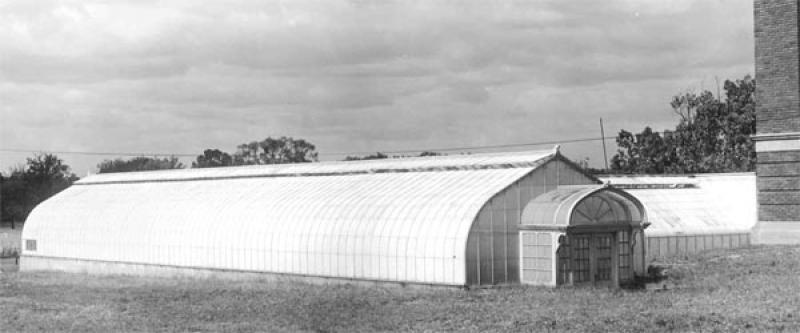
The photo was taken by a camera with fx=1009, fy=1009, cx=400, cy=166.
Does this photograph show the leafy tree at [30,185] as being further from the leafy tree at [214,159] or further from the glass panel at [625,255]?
the glass panel at [625,255]

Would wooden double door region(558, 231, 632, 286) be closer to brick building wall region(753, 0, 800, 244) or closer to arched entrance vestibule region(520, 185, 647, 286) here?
arched entrance vestibule region(520, 185, 647, 286)

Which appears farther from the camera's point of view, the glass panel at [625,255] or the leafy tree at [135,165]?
the leafy tree at [135,165]

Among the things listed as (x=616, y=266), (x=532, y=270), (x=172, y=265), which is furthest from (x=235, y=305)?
(x=172, y=265)

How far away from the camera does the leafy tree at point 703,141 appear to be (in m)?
94.7

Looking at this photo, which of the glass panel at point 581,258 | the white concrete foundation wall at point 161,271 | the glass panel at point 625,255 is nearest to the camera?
the glass panel at point 581,258

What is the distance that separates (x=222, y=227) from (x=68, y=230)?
16846 millimetres

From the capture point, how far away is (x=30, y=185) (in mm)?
120562

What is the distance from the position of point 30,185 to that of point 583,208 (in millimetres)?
95574

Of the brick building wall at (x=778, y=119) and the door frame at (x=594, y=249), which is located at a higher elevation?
the brick building wall at (x=778, y=119)

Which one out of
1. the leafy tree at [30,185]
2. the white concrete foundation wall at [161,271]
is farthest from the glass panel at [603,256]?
the leafy tree at [30,185]

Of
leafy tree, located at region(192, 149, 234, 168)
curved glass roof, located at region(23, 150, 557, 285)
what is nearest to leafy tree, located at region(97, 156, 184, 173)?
leafy tree, located at region(192, 149, 234, 168)

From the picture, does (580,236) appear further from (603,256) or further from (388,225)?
(388,225)

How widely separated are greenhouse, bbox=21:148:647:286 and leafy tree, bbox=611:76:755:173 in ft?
171

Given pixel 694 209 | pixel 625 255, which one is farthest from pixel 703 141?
pixel 625 255
